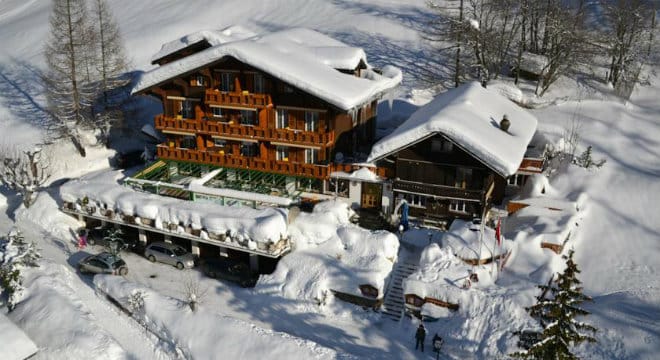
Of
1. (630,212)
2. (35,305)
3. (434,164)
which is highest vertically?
(434,164)

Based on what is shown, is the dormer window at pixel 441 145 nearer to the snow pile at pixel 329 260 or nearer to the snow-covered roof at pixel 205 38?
the snow pile at pixel 329 260

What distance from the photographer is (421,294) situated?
28.8 m

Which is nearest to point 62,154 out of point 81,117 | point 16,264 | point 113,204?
point 81,117

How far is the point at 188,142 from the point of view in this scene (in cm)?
4241

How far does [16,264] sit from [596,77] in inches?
2064

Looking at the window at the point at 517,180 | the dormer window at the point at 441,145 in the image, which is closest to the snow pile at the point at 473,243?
the dormer window at the point at 441,145

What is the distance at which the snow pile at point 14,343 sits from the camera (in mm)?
26500

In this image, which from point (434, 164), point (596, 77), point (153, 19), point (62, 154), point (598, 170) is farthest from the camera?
point (153, 19)

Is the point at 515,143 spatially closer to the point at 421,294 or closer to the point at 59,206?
the point at 421,294

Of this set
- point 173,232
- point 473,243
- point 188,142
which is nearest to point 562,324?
point 473,243

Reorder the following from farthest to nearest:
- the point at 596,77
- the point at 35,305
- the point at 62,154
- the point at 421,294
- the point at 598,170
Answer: the point at 596,77 → the point at 62,154 → the point at 598,170 → the point at 35,305 → the point at 421,294

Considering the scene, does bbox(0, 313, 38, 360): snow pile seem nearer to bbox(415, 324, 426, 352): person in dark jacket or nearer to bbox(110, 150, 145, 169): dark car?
bbox(415, 324, 426, 352): person in dark jacket

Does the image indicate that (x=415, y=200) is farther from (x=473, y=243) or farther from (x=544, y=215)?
(x=544, y=215)

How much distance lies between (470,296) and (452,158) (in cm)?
998
